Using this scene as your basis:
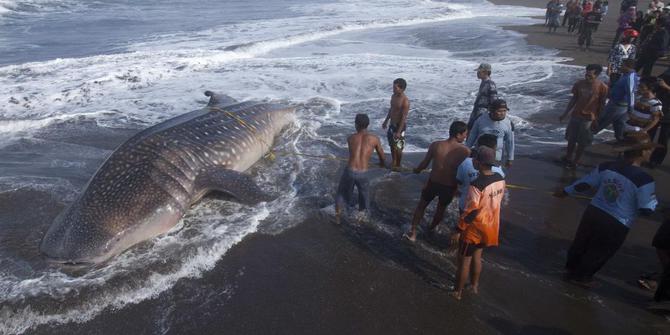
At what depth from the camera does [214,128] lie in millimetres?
7551

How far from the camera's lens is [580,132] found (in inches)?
295

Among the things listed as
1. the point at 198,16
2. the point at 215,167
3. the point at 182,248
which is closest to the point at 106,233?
the point at 182,248

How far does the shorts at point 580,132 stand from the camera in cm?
744

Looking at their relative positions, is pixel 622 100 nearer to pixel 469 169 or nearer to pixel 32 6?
pixel 469 169

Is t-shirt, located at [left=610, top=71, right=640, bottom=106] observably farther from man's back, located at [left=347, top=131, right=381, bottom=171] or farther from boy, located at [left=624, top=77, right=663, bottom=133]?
man's back, located at [left=347, top=131, right=381, bottom=171]

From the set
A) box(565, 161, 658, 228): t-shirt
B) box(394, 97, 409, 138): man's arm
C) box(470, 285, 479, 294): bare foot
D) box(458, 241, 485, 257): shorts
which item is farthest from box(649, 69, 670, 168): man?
box(458, 241, 485, 257): shorts

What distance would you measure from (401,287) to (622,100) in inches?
230

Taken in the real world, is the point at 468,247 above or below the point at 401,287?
above

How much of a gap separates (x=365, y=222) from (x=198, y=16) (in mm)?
29083

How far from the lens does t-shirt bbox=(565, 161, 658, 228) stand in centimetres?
418

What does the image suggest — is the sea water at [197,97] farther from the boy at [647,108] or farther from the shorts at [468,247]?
the shorts at [468,247]

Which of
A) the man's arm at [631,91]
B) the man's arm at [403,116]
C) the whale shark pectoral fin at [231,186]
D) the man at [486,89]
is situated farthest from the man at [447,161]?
the man's arm at [631,91]

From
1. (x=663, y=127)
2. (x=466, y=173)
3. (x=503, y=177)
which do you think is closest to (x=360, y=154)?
(x=466, y=173)

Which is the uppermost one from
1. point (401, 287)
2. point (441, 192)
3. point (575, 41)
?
point (575, 41)
